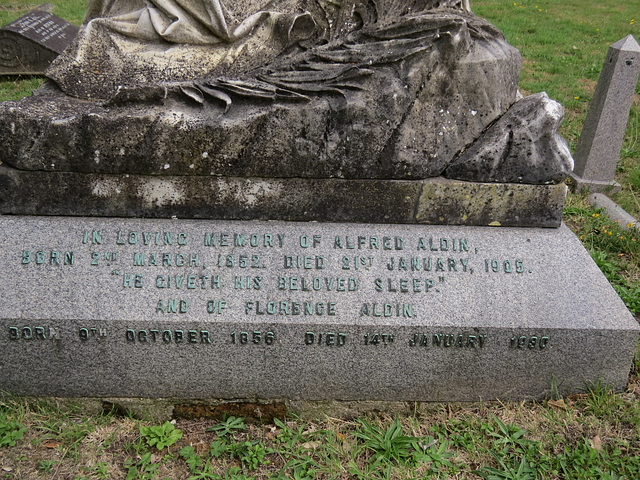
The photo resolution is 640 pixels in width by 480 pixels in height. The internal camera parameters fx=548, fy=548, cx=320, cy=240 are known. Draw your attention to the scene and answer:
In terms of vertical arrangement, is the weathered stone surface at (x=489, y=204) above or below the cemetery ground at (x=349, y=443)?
above

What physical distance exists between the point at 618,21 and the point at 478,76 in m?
8.14

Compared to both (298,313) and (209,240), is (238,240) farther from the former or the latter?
(298,313)

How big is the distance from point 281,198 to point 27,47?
5279 mm

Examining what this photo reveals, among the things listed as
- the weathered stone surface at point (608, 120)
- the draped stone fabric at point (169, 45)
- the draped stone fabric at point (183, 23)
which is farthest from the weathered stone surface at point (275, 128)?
the weathered stone surface at point (608, 120)

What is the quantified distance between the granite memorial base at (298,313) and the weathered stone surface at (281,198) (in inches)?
2.5

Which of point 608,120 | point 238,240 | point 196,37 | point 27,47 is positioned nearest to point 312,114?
point 238,240

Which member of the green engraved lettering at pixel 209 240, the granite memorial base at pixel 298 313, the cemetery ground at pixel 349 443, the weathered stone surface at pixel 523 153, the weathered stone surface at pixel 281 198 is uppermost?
the weathered stone surface at pixel 523 153

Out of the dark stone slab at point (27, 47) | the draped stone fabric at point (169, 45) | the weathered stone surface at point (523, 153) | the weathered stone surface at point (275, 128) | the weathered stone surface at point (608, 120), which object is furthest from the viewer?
the dark stone slab at point (27, 47)

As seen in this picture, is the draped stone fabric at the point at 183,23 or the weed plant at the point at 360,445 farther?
the draped stone fabric at the point at 183,23

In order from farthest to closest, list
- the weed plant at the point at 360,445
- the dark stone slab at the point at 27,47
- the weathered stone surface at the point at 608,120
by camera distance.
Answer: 1. the dark stone slab at the point at 27,47
2. the weathered stone surface at the point at 608,120
3. the weed plant at the point at 360,445

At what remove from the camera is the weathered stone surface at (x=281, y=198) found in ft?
7.96

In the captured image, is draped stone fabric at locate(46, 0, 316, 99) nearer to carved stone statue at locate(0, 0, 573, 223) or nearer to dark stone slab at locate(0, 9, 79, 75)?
carved stone statue at locate(0, 0, 573, 223)

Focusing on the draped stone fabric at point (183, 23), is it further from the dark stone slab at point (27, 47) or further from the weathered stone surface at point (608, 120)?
the dark stone slab at point (27, 47)

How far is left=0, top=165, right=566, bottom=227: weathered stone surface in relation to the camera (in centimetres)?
243
